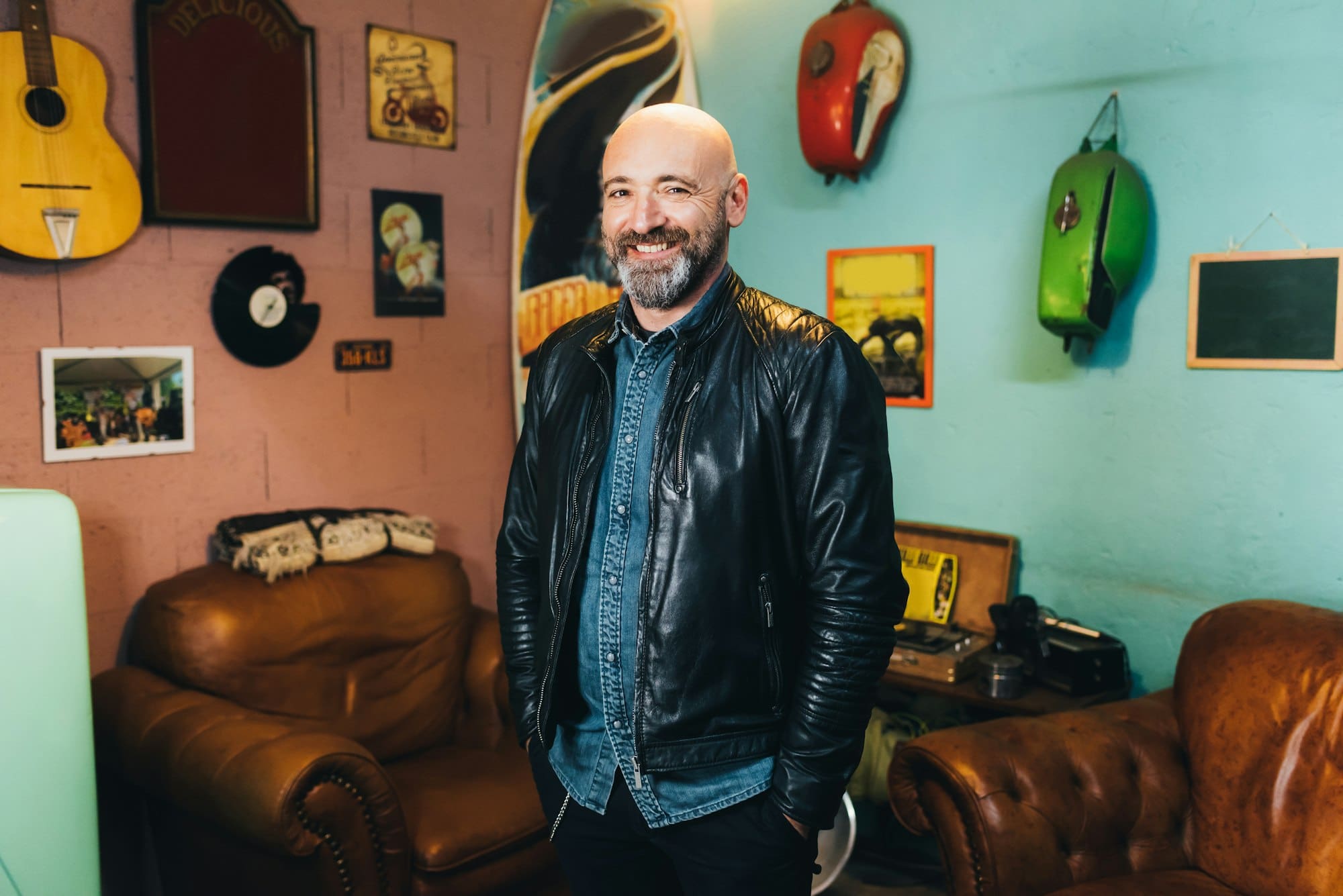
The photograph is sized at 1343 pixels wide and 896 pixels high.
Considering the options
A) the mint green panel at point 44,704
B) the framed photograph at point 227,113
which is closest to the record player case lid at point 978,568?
the framed photograph at point 227,113

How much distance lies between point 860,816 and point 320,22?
2.78 m

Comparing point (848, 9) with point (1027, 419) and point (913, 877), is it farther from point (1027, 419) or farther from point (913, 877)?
point (913, 877)

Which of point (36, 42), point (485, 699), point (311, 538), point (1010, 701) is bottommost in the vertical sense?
point (485, 699)

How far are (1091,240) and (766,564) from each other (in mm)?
1415

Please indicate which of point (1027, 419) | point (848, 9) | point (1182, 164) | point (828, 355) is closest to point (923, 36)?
point (848, 9)

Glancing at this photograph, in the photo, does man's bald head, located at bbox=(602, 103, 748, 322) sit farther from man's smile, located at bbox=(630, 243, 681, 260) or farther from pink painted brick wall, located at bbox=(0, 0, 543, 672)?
pink painted brick wall, located at bbox=(0, 0, 543, 672)

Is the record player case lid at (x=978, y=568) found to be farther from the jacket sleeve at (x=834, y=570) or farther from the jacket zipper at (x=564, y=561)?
the jacket zipper at (x=564, y=561)

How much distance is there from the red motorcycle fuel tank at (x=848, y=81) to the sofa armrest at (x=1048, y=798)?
1594 millimetres

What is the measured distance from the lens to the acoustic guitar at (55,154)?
7.64 ft

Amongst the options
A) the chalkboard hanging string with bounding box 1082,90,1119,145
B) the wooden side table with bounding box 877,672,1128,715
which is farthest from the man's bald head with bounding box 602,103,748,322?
the chalkboard hanging string with bounding box 1082,90,1119,145

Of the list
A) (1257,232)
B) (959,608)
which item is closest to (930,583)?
(959,608)

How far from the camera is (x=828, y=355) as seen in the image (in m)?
1.42

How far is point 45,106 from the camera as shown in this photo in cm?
237

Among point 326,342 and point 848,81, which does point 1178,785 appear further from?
point 326,342
